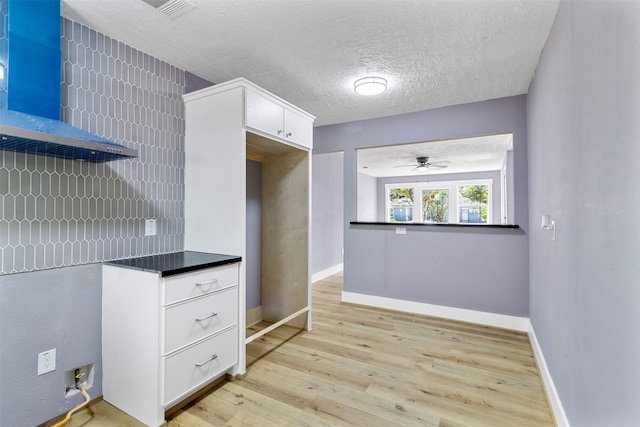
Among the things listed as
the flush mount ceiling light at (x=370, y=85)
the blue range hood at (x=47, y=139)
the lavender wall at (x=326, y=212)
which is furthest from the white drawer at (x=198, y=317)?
the lavender wall at (x=326, y=212)

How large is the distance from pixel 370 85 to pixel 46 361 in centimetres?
298

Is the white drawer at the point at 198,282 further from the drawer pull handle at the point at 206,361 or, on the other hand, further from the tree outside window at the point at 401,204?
the tree outside window at the point at 401,204

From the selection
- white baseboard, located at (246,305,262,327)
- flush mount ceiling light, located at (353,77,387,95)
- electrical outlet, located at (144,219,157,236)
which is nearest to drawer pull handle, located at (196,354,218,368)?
electrical outlet, located at (144,219,157,236)

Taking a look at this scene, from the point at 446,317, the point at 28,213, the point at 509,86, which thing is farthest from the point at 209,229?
the point at 509,86

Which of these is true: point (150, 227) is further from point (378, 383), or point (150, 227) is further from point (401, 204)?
point (401, 204)

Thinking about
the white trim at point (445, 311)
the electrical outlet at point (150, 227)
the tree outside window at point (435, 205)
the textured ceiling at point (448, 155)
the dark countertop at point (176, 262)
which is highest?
the textured ceiling at point (448, 155)

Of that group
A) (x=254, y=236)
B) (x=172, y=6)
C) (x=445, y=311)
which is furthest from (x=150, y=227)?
(x=445, y=311)

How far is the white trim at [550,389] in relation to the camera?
5.11 feet

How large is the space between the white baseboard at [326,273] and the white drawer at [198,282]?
294 cm

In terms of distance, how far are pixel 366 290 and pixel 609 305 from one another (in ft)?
9.50

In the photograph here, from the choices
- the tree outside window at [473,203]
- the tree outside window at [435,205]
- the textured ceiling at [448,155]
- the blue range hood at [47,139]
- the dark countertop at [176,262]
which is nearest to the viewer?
the blue range hood at [47,139]

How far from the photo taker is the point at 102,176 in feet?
6.27

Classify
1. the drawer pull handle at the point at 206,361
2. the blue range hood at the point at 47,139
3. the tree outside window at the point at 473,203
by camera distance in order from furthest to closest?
1. the tree outside window at the point at 473,203
2. the drawer pull handle at the point at 206,361
3. the blue range hood at the point at 47,139

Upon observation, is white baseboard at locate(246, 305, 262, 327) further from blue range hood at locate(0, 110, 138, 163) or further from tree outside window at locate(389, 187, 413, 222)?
tree outside window at locate(389, 187, 413, 222)
